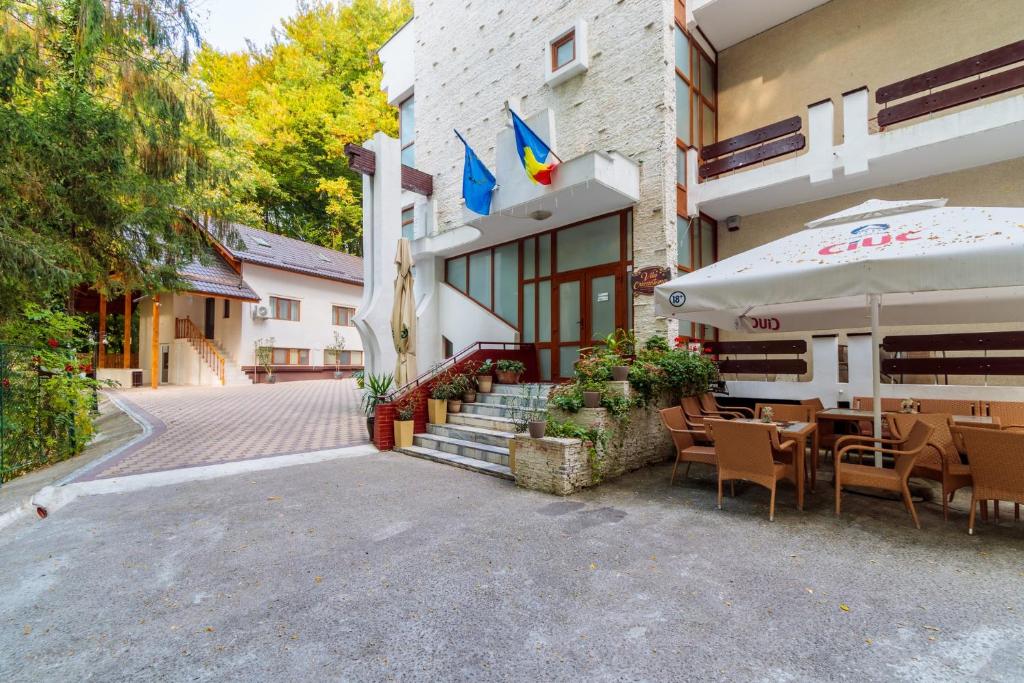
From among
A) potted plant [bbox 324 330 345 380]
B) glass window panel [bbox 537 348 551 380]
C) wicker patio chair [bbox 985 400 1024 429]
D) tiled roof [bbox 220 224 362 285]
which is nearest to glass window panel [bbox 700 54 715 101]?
glass window panel [bbox 537 348 551 380]

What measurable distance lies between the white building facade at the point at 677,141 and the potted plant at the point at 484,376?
1619 mm

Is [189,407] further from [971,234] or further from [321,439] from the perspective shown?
[971,234]

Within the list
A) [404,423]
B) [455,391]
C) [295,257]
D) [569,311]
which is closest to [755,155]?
[569,311]

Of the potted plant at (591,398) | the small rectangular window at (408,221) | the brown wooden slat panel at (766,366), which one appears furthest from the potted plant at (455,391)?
the small rectangular window at (408,221)

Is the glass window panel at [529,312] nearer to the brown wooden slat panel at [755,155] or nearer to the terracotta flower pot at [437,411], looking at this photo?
the terracotta flower pot at [437,411]

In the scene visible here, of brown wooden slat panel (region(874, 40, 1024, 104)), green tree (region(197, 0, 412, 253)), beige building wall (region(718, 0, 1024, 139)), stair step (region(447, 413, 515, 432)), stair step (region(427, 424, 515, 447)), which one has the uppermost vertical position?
green tree (region(197, 0, 412, 253))

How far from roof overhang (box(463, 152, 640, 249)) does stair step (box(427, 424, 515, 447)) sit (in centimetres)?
444

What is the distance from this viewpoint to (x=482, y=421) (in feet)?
25.3

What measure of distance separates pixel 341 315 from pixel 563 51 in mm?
17456

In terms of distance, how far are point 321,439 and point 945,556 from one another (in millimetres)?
8405

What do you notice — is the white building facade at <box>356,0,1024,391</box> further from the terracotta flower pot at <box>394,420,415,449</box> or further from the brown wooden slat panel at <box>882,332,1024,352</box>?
the terracotta flower pot at <box>394,420,415,449</box>

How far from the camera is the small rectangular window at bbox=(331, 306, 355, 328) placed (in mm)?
23219

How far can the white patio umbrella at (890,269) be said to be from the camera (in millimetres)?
3406

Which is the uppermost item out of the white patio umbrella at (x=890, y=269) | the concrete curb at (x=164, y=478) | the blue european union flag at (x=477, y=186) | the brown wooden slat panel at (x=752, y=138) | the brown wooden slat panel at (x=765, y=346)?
the brown wooden slat panel at (x=752, y=138)
